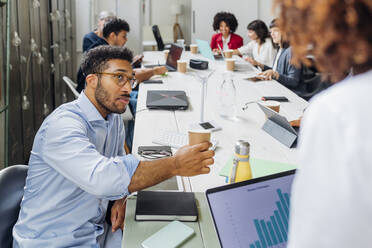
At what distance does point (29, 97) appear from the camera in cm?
306

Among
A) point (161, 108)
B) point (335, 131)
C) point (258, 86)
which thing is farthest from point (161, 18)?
point (335, 131)

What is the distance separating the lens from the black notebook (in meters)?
1.18

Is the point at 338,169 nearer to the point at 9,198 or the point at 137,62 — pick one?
the point at 9,198

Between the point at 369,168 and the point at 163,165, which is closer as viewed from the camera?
the point at 369,168

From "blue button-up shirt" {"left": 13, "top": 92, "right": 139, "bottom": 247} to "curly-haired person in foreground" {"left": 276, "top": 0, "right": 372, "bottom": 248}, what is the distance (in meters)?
0.79

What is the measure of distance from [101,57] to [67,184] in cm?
59

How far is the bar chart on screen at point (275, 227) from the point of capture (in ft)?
3.02

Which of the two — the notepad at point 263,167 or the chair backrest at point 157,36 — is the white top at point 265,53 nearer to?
the chair backrest at point 157,36

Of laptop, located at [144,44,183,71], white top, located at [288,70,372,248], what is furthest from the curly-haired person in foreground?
laptop, located at [144,44,183,71]

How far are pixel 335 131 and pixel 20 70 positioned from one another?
275 centimetres

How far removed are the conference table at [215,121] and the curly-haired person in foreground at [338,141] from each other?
2.15 feet

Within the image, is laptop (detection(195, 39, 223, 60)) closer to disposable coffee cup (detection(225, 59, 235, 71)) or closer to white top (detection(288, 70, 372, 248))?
disposable coffee cup (detection(225, 59, 235, 71))

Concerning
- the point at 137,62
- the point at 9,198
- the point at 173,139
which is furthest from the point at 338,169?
the point at 137,62

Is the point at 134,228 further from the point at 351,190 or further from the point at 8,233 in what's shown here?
the point at 351,190
